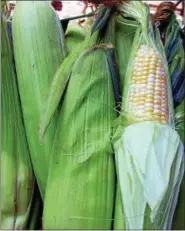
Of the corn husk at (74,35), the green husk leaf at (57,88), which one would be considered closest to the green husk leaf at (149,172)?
the green husk leaf at (57,88)

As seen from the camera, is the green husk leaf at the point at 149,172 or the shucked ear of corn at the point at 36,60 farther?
the shucked ear of corn at the point at 36,60

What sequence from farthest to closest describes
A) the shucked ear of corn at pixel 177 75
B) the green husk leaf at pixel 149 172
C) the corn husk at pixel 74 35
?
the corn husk at pixel 74 35 < the shucked ear of corn at pixel 177 75 < the green husk leaf at pixel 149 172

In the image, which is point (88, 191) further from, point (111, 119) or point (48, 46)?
point (48, 46)

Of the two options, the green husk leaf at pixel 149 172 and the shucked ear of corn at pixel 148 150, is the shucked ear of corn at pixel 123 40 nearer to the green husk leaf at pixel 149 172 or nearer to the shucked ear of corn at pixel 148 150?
the shucked ear of corn at pixel 148 150

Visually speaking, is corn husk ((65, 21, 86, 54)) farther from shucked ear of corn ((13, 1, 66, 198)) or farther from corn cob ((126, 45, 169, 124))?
corn cob ((126, 45, 169, 124))

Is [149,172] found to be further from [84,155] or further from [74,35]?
[74,35]

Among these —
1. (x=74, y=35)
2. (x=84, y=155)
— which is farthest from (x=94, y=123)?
(x=74, y=35)

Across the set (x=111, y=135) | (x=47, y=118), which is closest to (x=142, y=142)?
(x=111, y=135)

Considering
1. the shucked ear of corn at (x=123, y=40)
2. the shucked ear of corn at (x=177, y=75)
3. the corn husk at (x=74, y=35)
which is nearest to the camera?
the shucked ear of corn at (x=177, y=75)
